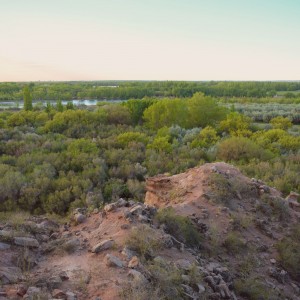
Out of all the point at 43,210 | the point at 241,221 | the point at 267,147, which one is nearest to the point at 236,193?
the point at 241,221

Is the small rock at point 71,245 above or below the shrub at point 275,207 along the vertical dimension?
above

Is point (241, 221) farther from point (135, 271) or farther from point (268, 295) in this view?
point (135, 271)

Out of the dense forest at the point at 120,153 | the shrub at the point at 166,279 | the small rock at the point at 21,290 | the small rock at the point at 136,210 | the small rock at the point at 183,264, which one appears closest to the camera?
the small rock at the point at 21,290

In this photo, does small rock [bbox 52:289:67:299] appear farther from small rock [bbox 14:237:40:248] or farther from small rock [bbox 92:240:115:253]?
small rock [bbox 14:237:40:248]

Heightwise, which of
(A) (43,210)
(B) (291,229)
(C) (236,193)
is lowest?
(A) (43,210)

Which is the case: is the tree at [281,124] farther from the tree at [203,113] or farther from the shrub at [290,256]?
the shrub at [290,256]

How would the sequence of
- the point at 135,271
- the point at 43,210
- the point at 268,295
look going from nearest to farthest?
the point at 135,271, the point at 268,295, the point at 43,210

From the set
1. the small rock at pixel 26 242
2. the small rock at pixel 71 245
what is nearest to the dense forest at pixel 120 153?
the small rock at pixel 71 245
